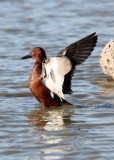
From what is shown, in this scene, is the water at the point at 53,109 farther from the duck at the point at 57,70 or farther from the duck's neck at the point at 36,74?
the duck's neck at the point at 36,74

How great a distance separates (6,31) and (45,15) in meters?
2.32

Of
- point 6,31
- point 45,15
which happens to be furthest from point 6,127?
point 45,15

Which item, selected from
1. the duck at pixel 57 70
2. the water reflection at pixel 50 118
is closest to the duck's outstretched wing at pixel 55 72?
the duck at pixel 57 70

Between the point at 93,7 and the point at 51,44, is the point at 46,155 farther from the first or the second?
the point at 93,7

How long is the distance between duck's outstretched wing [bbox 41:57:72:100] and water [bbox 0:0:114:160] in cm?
38

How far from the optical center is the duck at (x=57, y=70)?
23.2ft

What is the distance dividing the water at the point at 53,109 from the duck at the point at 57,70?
0.23m

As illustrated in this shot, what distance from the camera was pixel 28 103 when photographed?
308 inches

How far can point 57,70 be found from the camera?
7.08m

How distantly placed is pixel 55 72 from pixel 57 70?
64 mm

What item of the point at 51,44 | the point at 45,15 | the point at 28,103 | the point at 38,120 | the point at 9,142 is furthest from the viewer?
the point at 45,15

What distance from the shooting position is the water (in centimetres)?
561

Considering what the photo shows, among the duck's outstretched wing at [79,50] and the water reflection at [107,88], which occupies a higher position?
the duck's outstretched wing at [79,50]

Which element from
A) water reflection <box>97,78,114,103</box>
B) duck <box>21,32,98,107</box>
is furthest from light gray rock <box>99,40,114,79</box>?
duck <box>21,32,98,107</box>
